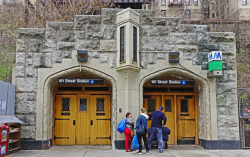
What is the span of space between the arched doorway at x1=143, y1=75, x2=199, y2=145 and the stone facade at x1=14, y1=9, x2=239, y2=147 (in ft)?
2.20

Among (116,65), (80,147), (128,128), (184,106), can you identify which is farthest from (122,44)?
(80,147)

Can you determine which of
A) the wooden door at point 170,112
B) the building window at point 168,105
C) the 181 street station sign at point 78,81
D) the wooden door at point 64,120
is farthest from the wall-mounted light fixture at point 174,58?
the wooden door at point 64,120

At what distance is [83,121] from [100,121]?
76cm

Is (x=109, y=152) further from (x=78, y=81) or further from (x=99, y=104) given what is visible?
(x=78, y=81)

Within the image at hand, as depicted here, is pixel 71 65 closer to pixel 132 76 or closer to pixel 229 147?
pixel 132 76

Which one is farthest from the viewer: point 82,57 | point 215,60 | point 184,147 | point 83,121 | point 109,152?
point 83,121

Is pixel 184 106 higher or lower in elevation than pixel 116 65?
lower

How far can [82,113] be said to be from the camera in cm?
1140

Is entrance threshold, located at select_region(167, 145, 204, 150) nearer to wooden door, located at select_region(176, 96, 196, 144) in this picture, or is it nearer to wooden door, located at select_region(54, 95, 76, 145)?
wooden door, located at select_region(176, 96, 196, 144)

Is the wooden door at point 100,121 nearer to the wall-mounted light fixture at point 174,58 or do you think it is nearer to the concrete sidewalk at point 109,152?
the concrete sidewalk at point 109,152

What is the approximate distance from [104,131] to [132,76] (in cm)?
288

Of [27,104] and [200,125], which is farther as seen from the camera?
[200,125]

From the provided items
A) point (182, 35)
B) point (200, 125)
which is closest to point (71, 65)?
point (182, 35)

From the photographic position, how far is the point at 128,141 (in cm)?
984
